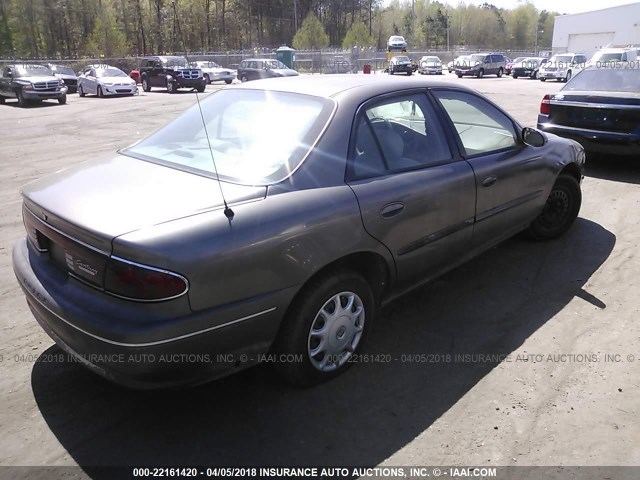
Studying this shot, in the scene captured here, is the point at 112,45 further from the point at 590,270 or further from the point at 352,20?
the point at 590,270

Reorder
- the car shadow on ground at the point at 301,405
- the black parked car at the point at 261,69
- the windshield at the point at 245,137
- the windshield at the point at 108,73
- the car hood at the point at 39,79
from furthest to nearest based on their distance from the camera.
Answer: the black parked car at the point at 261,69
the windshield at the point at 108,73
the car hood at the point at 39,79
the windshield at the point at 245,137
the car shadow on ground at the point at 301,405

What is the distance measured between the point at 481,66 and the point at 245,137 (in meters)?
42.5

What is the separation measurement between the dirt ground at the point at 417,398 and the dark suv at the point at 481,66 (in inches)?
1603

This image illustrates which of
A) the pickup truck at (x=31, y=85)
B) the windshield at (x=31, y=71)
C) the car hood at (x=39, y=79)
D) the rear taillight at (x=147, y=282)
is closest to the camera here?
the rear taillight at (x=147, y=282)

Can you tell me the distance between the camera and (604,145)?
7.29m

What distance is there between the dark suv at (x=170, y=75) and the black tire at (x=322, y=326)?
24.9m

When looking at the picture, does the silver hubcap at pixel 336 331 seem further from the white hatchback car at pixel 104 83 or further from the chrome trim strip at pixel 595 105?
the white hatchback car at pixel 104 83

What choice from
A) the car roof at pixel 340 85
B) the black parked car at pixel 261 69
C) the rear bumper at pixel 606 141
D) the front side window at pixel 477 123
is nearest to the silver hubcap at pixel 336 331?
the car roof at pixel 340 85

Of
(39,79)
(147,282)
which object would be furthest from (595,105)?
(39,79)

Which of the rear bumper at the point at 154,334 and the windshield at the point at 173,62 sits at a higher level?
the windshield at the point at 173,62

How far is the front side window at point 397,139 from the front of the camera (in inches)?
121

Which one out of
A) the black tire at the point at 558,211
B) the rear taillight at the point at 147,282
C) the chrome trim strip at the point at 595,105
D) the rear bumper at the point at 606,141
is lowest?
the black tire at the point at 558,211

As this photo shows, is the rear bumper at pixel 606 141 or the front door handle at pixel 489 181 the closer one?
the front door handle at pixel 489 181

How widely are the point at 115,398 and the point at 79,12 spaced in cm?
6893
